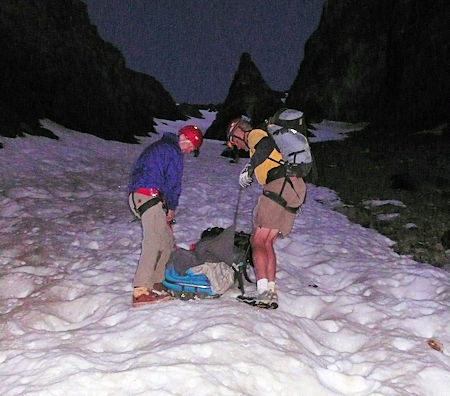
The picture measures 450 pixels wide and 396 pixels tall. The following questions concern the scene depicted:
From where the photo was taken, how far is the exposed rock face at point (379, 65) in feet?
84.1

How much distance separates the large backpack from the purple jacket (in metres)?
1.33

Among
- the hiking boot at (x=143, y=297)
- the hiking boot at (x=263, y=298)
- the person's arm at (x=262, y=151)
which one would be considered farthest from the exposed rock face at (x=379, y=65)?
the hiking boot at (x=143, y=297)

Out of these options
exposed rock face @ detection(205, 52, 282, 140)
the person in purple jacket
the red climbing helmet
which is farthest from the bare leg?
exposed rock face @ detection(205, 52, 282, 140)

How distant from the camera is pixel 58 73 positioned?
24203 millimetres

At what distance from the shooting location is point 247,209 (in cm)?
1143

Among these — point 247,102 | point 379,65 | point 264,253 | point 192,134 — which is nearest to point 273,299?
point 264,253

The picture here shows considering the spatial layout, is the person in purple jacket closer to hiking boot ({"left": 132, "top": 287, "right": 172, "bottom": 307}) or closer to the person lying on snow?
hiking boot ({"left": 132, "top": 287, "right": 172, "bottom": 307})

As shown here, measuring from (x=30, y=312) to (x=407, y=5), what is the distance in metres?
35.3

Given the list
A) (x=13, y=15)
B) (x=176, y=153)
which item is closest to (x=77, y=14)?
(x=13, y=15)

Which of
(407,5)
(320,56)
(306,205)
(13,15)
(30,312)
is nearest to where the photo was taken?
(30,312)

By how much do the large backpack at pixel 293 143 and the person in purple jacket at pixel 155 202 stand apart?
1.12 meters

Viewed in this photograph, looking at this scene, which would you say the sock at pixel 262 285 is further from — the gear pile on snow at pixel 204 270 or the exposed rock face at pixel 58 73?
the exposed rock face at pixel 58 73

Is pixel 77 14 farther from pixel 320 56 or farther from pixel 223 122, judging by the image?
pixel 320 56

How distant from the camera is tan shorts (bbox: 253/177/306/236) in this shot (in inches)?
205
